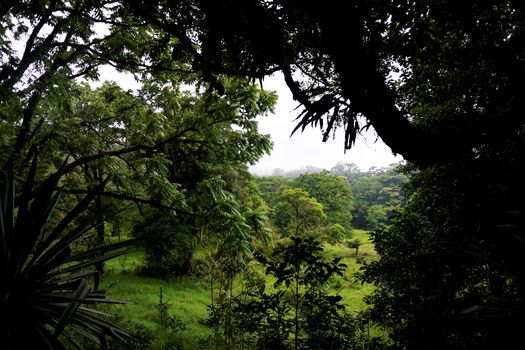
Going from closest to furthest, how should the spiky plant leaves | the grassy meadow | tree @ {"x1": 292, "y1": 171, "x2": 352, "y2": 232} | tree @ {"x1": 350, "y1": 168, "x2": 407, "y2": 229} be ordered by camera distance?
the spiky plant leaves
the grassy meadow
tree @ {"x1": 292, "y1": 171, "x2": 352, "y2": 232}
tree @ {"x1": 350, "y1": 168, "x2": 407, "y2": 229}

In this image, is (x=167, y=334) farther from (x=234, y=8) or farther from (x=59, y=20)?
(x=234, y=8)

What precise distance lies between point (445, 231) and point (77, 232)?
4.20 metres

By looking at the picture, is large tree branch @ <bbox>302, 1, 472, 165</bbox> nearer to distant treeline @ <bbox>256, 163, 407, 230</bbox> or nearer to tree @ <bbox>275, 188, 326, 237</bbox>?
tree @ <bbox>275, 188, 326, 237</bbox>

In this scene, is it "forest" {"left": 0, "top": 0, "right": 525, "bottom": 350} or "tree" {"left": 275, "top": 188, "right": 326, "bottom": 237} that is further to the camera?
"tree" {"left": 275, "top": 188, "right": 326, "bottom": 237}

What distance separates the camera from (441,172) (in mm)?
3490

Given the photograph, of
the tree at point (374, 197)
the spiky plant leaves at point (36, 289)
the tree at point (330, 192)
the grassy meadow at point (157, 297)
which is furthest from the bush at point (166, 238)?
the tree at point (374, 197)

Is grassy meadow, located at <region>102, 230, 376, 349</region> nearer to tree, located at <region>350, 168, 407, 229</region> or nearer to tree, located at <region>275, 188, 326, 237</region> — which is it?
tree, located at <region>275, 188, 326, 237</region>

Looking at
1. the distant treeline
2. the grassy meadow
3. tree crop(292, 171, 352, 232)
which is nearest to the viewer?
the grassy meadow

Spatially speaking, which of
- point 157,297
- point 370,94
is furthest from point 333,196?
point 370,94

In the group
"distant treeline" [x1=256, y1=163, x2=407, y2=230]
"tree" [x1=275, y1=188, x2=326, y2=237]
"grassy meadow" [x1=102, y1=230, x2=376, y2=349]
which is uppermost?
"distant treeline" [x1=256, y1=163, x2=407, y2=230]

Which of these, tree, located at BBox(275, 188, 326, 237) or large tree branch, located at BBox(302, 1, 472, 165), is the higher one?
tree, located at BBox(275, 188, 326, 237)

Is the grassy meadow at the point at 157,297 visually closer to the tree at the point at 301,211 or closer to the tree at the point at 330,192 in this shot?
the tree at the point at 301,211

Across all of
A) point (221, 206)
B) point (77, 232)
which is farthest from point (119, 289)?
point (77, 232)

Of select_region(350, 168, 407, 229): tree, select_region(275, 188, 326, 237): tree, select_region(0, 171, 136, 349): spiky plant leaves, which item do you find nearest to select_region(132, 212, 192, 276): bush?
select_region(0, 171, 136, 349): spiky plant leaves
